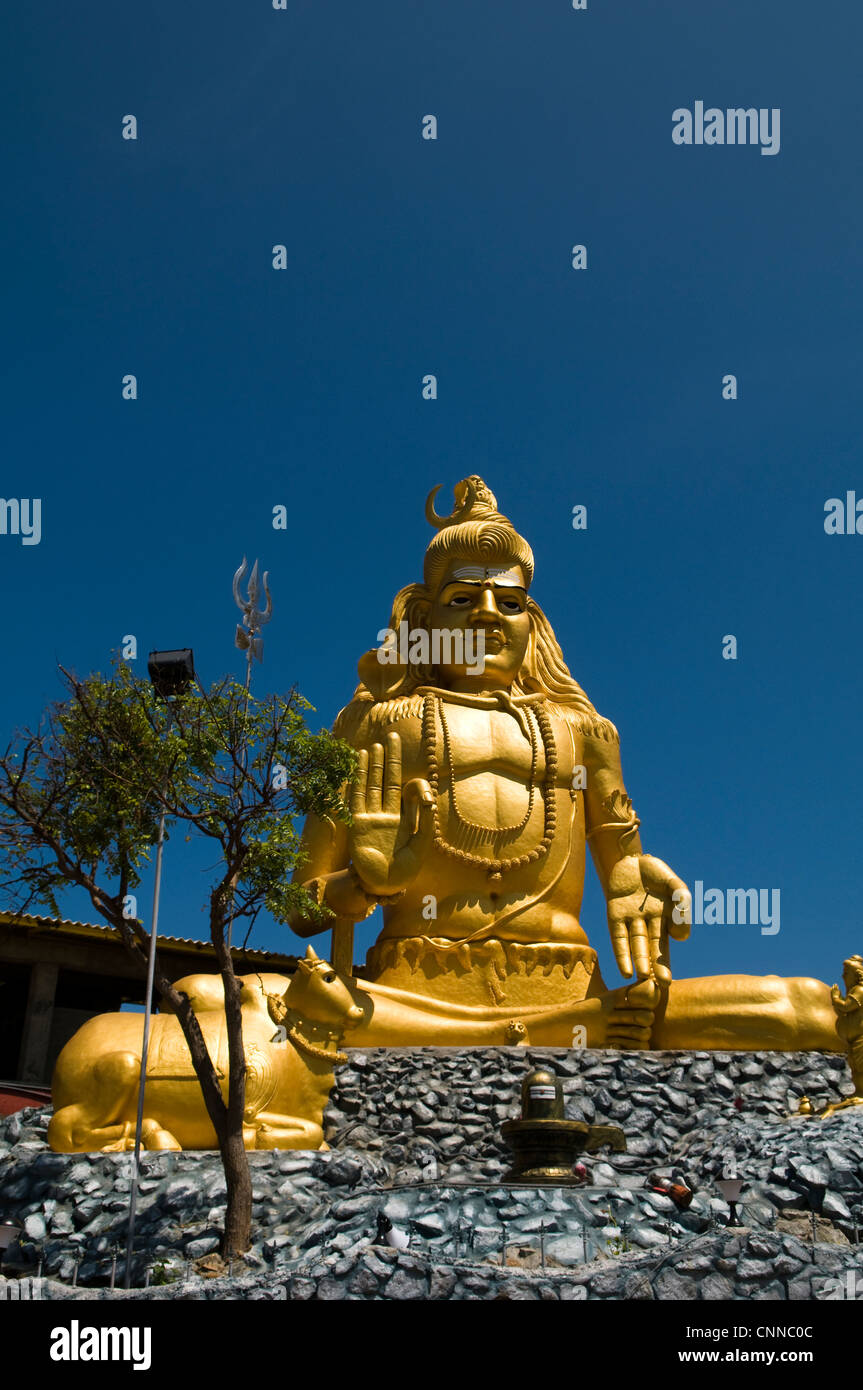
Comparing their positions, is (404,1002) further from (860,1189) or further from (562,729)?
(860,1189)

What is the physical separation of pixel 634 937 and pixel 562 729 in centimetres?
261

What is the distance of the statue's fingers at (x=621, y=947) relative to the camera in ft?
42.3

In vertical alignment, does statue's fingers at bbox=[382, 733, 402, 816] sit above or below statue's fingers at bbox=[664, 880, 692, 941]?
above


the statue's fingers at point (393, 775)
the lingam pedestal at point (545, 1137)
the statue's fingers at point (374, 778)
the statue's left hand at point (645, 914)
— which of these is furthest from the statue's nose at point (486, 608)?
the lingam pedestal at point (545, 1137)

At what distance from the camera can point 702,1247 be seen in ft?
27.2

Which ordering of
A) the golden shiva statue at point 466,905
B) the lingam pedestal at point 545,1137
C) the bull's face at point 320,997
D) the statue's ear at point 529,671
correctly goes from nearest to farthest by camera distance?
the lingam pedestal at point 545,1137 → the golden shiva statue at point 466,905 → the bull's face at point 320,997 → the statue's ear at point 529,671

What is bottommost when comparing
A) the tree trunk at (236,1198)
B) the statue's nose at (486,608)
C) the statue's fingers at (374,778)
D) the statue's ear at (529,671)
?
the tree trunk at (236,1198)

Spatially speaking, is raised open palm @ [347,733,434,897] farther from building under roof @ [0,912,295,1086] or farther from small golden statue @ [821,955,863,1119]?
→ building under roof @ [0,912,295,1086]

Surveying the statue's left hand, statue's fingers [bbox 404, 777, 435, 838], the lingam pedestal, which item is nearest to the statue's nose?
statue's fingers [bbox 404, 777, 435, 838]

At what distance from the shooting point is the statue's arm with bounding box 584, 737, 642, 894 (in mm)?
14234

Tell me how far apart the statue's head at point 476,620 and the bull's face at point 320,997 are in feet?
13.5

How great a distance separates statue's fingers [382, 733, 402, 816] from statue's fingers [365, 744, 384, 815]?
0.07m

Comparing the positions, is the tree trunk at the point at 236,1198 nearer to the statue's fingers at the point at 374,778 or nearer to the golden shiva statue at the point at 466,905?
the golden shiva statue at the point at 466,905
